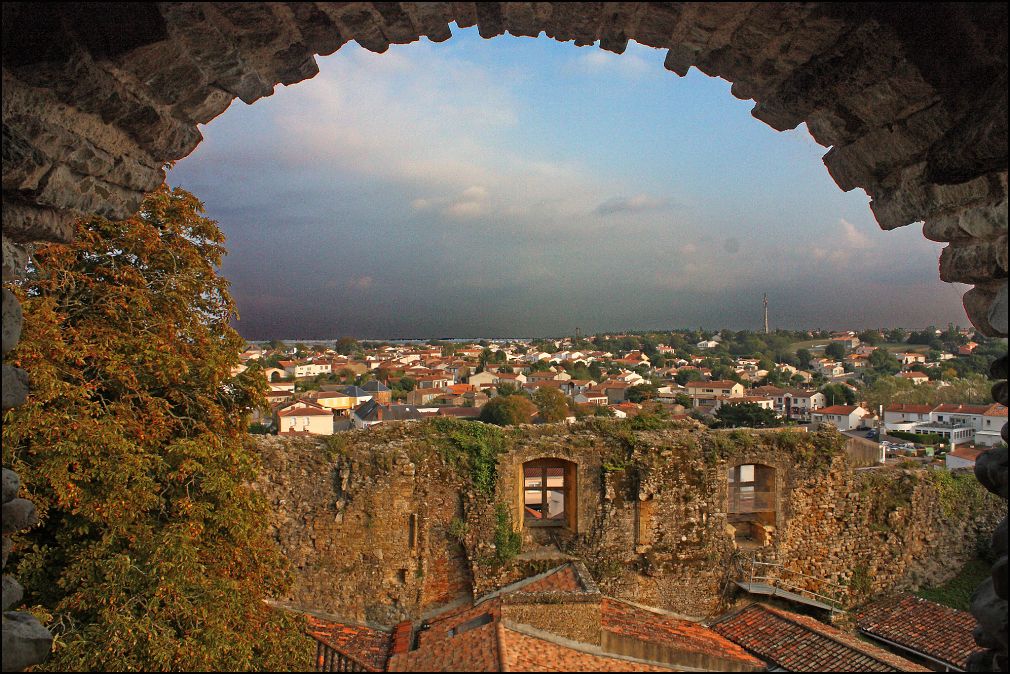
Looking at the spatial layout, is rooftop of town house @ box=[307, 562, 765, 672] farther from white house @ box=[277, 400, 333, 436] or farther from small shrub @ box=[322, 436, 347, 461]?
white house @ box=[277, 400, 333, 436]

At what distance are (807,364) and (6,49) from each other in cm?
10525

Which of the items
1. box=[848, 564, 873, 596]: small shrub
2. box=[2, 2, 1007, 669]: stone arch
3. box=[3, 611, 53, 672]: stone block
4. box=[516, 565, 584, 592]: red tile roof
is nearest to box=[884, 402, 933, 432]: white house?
box=[848, 564, 873, 596]: small shrub

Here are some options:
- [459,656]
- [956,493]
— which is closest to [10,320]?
[459,656]

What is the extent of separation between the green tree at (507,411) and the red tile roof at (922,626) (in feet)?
79.7

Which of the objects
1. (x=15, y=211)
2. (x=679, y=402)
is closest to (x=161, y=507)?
(x=15, y=211)

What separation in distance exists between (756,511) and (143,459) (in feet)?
34.5

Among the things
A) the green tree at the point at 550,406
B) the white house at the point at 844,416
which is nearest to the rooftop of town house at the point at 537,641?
the green tree at the point at 550,406

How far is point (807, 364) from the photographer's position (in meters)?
96.9

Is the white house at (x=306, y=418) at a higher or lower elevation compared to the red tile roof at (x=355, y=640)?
higher

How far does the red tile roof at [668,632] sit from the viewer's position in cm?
874

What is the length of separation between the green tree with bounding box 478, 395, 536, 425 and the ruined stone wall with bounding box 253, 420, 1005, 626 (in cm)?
2373

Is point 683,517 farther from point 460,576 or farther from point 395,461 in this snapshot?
point 395,461

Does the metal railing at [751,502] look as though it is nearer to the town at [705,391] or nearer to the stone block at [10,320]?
the town at [705,391]

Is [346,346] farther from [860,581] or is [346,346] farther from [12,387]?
[12,387]
